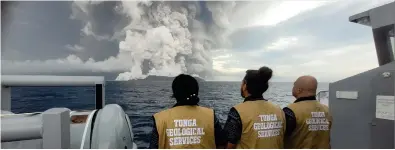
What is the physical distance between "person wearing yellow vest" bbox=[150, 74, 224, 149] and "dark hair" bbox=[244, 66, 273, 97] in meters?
0.29

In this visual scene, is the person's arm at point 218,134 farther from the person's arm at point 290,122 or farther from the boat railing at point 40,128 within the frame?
the boat railing at point 40,128

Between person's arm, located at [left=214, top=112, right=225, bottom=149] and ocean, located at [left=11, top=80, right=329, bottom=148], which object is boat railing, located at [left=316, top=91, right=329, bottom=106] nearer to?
person's arm, located at [left=214, top=112, right=225, bottom=149]

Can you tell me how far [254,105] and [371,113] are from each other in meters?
0.98

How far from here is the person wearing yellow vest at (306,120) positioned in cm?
177

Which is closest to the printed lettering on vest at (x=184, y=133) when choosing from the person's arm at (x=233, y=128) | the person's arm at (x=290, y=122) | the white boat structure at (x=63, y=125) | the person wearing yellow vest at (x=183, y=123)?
the person wearing yellow vest at (x=183, y=123)

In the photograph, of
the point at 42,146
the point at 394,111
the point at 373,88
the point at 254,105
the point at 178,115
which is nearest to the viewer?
the point at 42,146

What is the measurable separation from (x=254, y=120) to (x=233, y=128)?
110mm

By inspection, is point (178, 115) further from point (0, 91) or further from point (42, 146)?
point (0, 91)

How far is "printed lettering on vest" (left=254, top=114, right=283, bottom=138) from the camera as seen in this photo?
5.12 ft

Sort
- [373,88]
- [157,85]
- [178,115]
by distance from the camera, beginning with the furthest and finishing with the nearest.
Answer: [157,85]
[373,88]
[178,115]

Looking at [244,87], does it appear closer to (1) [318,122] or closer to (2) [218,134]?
(2) [218,134]

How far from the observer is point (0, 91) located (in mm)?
2104

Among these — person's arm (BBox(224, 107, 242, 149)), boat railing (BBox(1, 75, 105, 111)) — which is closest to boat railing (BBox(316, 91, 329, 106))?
person's arm (BBox(224, 107, 242, 149))

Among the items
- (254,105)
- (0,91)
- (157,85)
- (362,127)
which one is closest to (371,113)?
(362,127)
